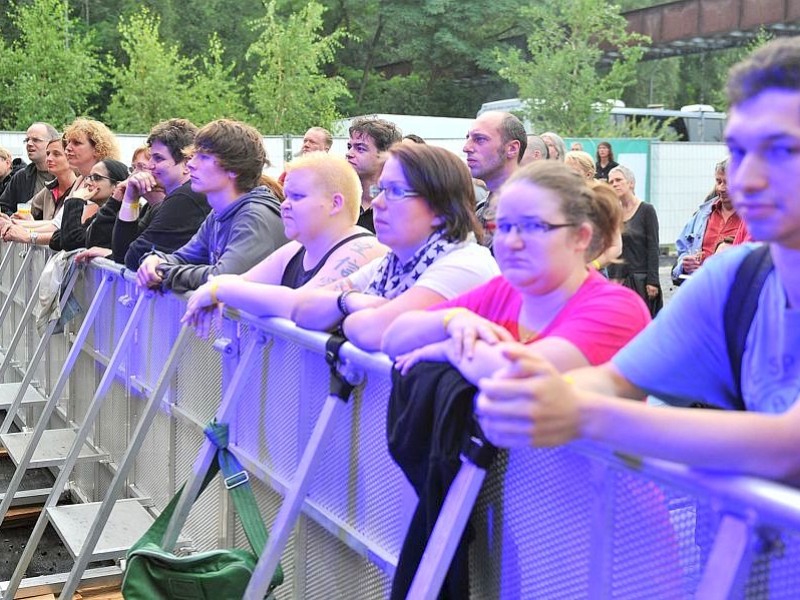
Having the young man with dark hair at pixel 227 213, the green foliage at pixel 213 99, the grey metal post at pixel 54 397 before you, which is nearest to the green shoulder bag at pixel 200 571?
the young man with dark hair at pixel 227 213

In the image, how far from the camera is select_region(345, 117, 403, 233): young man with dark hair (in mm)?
5680

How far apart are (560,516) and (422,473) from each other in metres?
0.42

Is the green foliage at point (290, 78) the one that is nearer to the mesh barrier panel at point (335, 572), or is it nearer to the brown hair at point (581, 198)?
the mesh barrier panel at point (335, 572)

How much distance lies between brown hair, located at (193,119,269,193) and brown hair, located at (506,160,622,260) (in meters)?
2.74

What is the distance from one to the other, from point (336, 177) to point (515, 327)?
1644 millimetres

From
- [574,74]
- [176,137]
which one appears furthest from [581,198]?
[574,74]

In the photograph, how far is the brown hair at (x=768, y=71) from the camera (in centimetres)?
164

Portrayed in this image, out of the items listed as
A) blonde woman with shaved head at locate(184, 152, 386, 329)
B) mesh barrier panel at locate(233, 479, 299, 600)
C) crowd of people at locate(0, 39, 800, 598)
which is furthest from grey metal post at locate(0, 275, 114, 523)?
mesh barrier panel at locate(233, 479, 299, 600)

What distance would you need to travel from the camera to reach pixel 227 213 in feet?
16.9

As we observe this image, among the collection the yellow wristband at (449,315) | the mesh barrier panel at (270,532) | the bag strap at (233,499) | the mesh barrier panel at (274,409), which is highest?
the yellow wristband at (449,315)

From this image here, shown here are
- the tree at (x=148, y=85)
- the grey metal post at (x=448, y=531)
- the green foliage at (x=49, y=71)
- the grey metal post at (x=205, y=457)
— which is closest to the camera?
the grey metal post at (x=448, y=531)

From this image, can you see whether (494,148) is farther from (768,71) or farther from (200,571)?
(768,71)

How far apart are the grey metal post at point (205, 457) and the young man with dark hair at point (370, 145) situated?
1.88 meters

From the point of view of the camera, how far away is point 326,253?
4125mm
